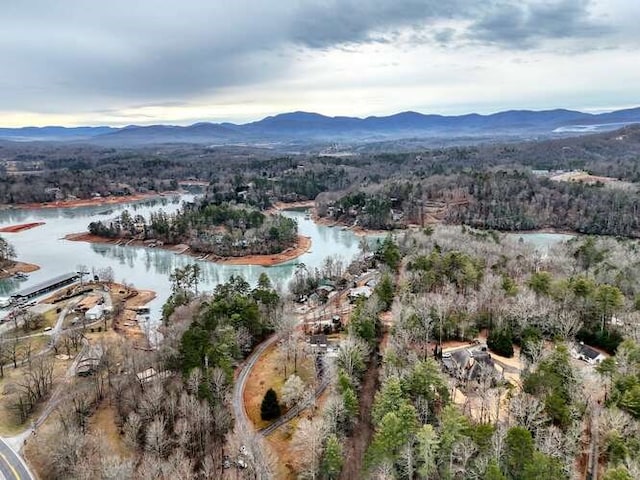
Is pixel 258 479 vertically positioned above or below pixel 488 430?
below

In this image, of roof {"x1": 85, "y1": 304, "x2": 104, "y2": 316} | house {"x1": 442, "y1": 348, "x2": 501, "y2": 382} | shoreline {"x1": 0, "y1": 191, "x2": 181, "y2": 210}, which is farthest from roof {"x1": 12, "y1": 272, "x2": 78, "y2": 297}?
shoreline {"x1": 0, "y1": 191, "x2": 181, "y2": 210}

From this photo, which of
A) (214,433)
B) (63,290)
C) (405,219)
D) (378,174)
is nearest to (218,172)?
(378,174)

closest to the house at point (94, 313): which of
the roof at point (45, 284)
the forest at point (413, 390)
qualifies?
the forest at point (413, 390)

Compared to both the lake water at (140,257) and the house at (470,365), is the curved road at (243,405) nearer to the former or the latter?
the house at (470,365)

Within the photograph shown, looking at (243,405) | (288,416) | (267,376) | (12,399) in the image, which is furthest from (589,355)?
(12,399)

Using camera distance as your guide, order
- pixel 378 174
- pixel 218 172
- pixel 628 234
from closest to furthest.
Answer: pixel 628 234
pixel 378 174
pixel 218 172

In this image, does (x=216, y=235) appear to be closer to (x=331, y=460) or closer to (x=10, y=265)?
(x=10, y=265)

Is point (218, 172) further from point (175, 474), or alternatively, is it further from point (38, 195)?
point (175, 474)
